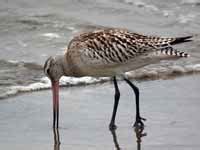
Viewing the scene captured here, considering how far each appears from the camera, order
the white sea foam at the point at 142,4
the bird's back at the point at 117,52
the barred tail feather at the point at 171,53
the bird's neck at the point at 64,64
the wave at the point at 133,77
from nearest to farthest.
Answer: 1. the barred tail feather at the point at 171,53
2. the bird's back at the point at 117,52
3. the bird's neck at the point at 64,64
4. the wave at the point at 133,77
5. the white sea foam at the point at 142,4

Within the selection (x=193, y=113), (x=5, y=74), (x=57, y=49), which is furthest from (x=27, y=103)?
(x=57, y=49)

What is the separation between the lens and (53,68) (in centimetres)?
1006

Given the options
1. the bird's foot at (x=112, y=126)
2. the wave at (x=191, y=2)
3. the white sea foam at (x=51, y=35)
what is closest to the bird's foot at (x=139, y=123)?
the bird's foot at (x=112, y=126)

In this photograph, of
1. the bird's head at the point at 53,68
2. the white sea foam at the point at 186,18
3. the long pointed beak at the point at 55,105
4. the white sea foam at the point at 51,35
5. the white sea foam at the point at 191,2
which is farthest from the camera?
the white sea foam at the point at 191,2

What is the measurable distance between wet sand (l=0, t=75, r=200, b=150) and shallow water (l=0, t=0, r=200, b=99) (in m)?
0.57

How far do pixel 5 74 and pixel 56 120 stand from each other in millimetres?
2675

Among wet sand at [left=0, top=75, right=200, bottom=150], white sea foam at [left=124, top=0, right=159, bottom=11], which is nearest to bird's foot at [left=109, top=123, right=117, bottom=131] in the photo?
wet sand at [left=0, top=75, right=200, bottom=150]

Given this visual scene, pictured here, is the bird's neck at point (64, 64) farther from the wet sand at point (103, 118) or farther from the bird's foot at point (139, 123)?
the bird's foot at point (139, 123)

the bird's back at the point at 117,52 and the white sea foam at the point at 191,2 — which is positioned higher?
the bird's back at the point at 117,52

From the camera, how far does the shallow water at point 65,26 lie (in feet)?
39.2

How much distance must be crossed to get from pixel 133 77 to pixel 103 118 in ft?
7.54

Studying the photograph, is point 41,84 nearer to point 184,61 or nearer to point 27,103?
point 27,103

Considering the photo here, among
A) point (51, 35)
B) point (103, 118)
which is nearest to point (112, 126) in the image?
point (103, 118)

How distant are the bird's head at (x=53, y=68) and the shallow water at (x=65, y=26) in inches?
39.2
